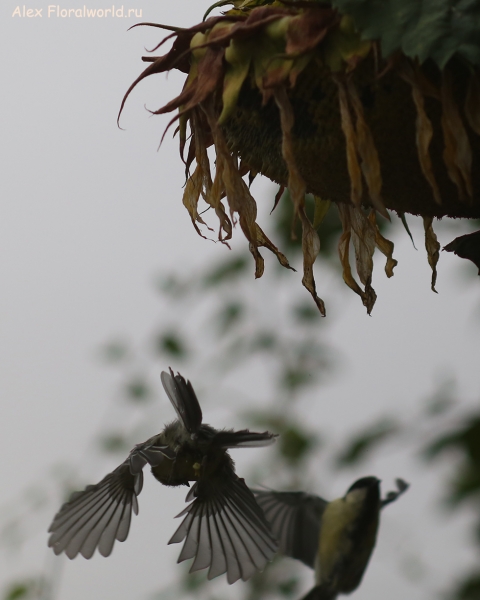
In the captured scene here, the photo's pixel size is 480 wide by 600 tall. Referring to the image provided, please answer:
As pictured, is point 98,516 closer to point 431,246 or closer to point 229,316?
point 431,246

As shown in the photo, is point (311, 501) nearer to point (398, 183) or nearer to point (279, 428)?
point (398, 183)

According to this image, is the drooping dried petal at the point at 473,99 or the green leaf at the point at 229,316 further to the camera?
the green leaf at the point at 229,316

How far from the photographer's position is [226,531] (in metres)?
1.04

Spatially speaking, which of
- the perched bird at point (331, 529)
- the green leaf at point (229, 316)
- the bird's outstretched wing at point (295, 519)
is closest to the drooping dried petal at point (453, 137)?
the perched bird at point (331, 529)

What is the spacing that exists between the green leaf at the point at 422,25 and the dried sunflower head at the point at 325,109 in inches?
0.6

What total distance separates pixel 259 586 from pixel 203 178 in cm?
123

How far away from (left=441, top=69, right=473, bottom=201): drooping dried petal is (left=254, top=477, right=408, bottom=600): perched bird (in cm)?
49

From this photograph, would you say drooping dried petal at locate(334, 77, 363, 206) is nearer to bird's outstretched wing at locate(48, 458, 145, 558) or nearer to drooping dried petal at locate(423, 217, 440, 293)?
drooping dried petal at locate(423, 217, 440, 293)

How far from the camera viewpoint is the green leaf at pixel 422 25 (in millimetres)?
606

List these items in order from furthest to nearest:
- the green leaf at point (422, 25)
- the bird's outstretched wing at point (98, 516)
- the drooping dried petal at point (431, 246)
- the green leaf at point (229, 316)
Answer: the green leaf at point (229, 316), the bird's outstretched wing at point (98, 516), the drooping dried petal at point (431, 246), the green leaf at point (422, 25)

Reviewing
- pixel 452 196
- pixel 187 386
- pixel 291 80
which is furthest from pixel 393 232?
pixel 291 80

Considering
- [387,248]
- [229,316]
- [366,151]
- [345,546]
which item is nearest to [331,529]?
[345,546]

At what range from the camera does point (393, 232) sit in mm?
1644

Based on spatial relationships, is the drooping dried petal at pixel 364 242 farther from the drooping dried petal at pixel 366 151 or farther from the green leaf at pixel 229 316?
the green leaf at pixel 229 316
